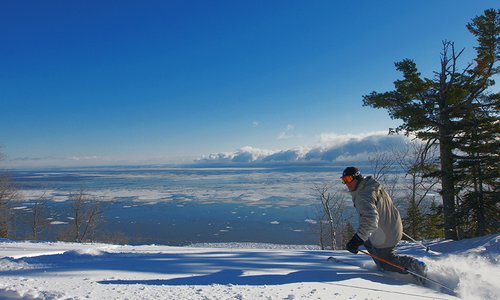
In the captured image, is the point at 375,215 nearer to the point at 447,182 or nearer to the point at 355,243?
the point at 355,243

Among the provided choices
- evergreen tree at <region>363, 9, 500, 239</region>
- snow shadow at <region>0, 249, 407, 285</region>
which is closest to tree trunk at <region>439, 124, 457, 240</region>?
evergreen tree at <region>363, 9, 500, 239</region>

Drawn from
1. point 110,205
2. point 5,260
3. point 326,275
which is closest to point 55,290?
point 5,260

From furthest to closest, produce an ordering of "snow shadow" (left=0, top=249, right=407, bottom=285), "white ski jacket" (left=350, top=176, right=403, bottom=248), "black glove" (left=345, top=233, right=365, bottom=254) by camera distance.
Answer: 1. "black glove" (left=345, top=233, right=365, bottom=254)
2. "white ski jacket" (left=350, top=176, right=403, bottom=248)
3. "snow shadow" (left=0, top=249, right=407, bottom=285)

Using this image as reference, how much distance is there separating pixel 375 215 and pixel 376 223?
98 millimetres

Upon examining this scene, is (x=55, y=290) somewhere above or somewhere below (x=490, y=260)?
above

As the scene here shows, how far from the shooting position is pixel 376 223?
403 cm

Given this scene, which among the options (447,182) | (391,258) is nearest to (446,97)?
(447,182)

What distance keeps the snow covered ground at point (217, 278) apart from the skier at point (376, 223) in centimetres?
22

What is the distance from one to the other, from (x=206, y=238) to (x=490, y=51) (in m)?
24.2

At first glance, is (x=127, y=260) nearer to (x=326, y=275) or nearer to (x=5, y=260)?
(x=5, y=260)

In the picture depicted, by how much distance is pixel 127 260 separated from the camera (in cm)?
439

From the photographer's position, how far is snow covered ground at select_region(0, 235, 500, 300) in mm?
3064

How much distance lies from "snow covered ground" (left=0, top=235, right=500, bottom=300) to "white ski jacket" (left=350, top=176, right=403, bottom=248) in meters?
0.49

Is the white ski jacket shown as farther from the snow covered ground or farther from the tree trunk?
the tree trunk
